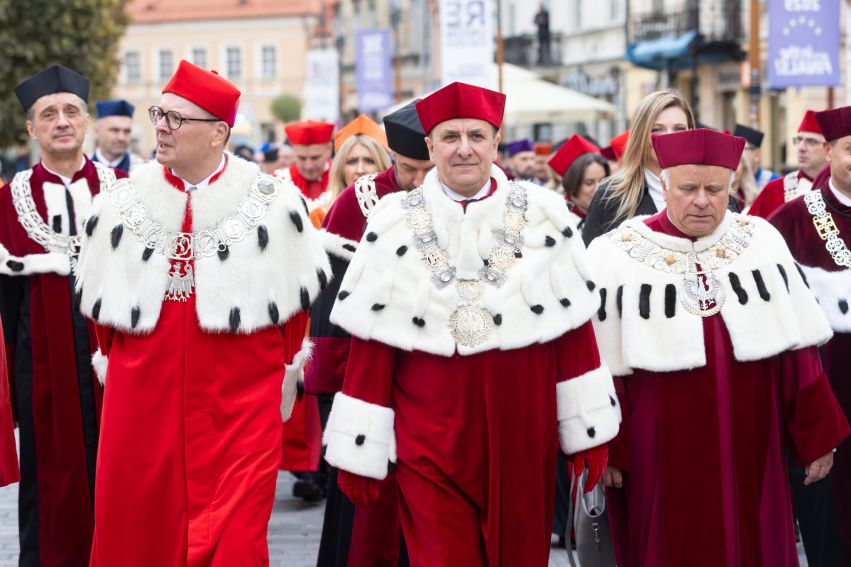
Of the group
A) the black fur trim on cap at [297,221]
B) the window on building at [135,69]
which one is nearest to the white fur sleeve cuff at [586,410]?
the black fur trim on cap at [297,221]

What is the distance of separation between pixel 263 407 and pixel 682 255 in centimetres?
164

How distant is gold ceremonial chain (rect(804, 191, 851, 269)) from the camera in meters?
6.89

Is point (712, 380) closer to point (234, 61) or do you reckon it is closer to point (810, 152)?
point (810, 152)

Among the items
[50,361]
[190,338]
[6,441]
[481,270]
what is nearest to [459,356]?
[481,270]

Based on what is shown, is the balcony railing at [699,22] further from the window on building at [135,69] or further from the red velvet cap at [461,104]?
the window on building at [135,69]

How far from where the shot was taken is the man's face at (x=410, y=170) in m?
7.18

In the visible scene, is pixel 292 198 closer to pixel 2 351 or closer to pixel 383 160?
pixel 2 351

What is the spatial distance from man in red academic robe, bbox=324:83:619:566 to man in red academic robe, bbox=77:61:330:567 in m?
0.33

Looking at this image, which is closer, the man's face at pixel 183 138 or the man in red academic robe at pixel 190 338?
the man in red academic robe at pixel 190 338

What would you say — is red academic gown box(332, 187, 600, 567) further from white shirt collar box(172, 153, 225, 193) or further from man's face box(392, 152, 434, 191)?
man's face box(392, 152, 434, 191)

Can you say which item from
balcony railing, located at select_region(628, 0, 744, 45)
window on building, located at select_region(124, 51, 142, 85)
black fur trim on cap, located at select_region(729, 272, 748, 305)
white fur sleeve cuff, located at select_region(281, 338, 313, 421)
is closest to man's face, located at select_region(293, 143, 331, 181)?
white fur sleeve cuff, located at select_region(281, 338, 313, 421)

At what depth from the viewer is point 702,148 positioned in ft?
18.9

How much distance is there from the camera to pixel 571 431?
554 cm

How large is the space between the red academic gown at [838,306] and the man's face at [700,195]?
1277mm
